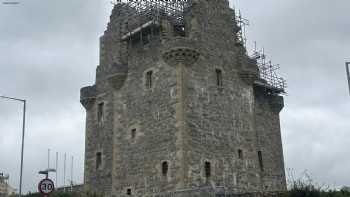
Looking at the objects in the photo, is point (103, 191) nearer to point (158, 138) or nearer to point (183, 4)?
point (158, 138)

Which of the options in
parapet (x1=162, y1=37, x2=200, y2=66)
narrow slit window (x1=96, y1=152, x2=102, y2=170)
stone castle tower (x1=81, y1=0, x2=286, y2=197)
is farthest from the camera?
narrow slit window (x1=96, y1=152, x2=102, y2=170)

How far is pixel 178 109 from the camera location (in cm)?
3077

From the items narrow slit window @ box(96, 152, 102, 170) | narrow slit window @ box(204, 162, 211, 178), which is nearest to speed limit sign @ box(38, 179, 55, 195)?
→ narrow slit window @ box(204, 162, 211, 178)

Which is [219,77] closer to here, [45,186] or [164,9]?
[164,9]

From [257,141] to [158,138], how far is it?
8540 millimetres

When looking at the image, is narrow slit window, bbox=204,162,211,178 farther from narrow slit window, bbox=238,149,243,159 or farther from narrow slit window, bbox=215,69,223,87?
narrow slit window, bbox=215,69,223,87

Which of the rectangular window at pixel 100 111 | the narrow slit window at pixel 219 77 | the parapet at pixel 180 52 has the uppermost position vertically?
the parapet at pixel 180 52

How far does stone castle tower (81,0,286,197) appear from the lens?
101 ft

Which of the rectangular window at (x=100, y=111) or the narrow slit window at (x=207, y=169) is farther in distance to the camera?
the rectangular window at (x=100, y=111)

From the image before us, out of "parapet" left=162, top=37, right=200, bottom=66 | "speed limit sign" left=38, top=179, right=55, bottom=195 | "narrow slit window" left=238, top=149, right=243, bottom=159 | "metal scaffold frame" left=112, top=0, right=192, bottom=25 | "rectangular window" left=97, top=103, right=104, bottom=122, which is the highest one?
"metal scaffold frame" left=112, top=0, right=192, bottom=25

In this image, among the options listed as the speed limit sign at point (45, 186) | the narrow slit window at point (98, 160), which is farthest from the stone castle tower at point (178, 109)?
the speed limit sign at point (45, 186)

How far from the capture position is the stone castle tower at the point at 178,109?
3092 cm

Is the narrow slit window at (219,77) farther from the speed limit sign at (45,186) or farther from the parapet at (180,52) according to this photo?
the speed limit sign at (45,186)

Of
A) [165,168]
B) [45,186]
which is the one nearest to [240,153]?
[165,168]
